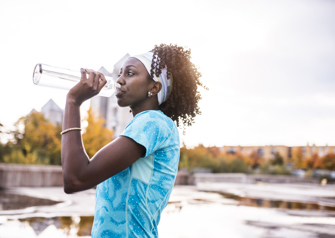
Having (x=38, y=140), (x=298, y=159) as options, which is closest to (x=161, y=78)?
(x=38, y=140)

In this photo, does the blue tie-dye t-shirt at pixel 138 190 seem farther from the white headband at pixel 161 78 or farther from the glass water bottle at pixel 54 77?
the glass water bottle at pixel 54 77

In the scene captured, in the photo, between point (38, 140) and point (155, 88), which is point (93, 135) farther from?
point (155, 88)

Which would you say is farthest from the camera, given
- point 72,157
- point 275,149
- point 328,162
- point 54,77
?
point 275,149

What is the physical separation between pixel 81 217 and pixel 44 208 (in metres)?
1.39

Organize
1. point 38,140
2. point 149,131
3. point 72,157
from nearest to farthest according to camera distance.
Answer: point 72,157 < point 149,131 < point 38,140

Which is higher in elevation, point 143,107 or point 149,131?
point 143,107

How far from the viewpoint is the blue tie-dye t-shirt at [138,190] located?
4.62 feet

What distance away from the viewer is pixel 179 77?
186cm

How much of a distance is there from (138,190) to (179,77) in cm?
68

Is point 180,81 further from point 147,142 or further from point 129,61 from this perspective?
point 147,142

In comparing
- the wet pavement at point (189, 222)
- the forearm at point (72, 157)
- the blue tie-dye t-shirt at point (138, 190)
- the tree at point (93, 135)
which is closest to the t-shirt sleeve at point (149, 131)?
the blue tie-dye t-shirt at point (138, 190)

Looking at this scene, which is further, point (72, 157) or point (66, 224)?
point (66, 224)

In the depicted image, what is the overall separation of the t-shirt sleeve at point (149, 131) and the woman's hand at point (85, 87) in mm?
219

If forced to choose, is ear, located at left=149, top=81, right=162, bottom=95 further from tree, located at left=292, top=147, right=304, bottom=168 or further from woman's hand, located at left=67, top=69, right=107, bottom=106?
tree, located at left=292, top=147, right=304, bottom=168
